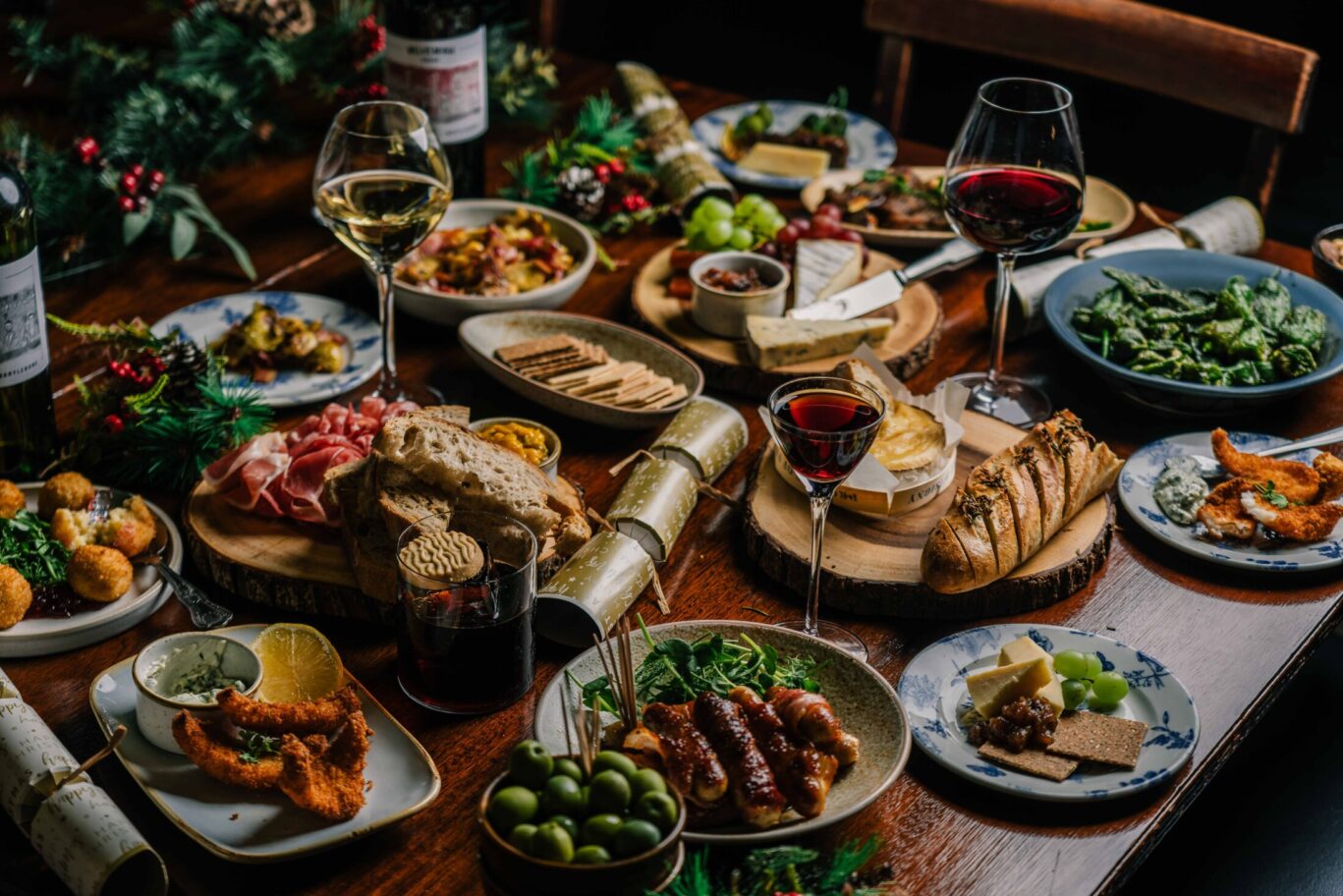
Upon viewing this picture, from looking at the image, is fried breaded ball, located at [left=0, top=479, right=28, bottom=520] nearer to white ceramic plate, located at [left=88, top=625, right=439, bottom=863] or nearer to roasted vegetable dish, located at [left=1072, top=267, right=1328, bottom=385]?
white ceramic plate, located at [left=88, top=625, right=439, bottom=863]

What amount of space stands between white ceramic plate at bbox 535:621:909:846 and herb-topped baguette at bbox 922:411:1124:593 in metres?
0.21

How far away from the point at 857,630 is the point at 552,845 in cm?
64

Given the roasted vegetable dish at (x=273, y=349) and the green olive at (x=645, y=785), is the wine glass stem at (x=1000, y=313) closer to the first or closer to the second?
the roasted vegetable dish at (x=273, y=349)

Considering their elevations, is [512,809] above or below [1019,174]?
below

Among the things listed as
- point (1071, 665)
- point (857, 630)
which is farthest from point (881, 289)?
point (1071, 665)

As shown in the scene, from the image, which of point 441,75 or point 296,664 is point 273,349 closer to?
point 441,75

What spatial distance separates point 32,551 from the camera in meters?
1.63

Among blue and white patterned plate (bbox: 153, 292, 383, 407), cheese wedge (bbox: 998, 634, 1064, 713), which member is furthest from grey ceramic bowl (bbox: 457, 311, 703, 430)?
cheese wedge (bbox: 998, 634, 1064, 713)

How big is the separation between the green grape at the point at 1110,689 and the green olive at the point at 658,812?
586mm

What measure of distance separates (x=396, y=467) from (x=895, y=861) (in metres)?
0.71

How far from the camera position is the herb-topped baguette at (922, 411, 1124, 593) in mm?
1617

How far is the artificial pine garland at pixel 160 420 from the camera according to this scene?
72.4 inches

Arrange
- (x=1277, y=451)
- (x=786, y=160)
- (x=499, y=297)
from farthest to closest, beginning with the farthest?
(x=786, y=160)
(x=499, y=297)
(x=1277, y=451)

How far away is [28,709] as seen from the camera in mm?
1392
